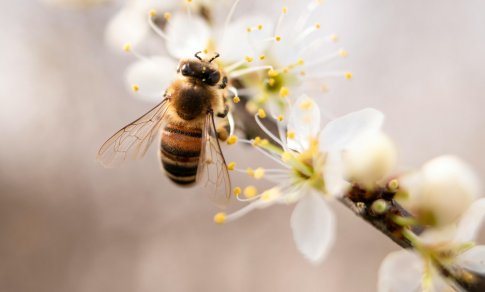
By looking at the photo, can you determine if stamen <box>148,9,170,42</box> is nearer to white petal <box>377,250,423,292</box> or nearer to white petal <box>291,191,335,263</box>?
white petal <box>291,191,335,263</box>

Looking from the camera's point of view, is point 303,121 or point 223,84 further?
point 223,84

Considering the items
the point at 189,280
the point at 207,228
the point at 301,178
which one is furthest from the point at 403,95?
the point at 301,178

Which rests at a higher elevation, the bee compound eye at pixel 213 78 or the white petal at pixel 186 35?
the white petal at pixel 186 35

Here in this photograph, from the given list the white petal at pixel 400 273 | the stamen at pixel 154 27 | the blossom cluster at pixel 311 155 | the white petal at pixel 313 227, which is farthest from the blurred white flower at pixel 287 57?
the white petal at pixel 400 273

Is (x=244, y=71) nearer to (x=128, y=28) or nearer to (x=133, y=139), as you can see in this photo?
(x=133, y=139)

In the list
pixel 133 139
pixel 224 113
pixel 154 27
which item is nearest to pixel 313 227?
pixel 224 113

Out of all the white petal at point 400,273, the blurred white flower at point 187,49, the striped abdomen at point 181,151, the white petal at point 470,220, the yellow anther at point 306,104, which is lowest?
the white petal at point 400,273

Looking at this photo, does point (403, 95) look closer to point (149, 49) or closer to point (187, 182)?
point (149, 49)

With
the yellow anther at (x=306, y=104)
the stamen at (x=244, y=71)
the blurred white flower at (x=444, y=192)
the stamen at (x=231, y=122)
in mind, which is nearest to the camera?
the blurred white flower at (x=444, y=192)

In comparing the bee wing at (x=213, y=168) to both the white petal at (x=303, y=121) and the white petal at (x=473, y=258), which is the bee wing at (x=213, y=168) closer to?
the white petal at (x=303, y=121)
